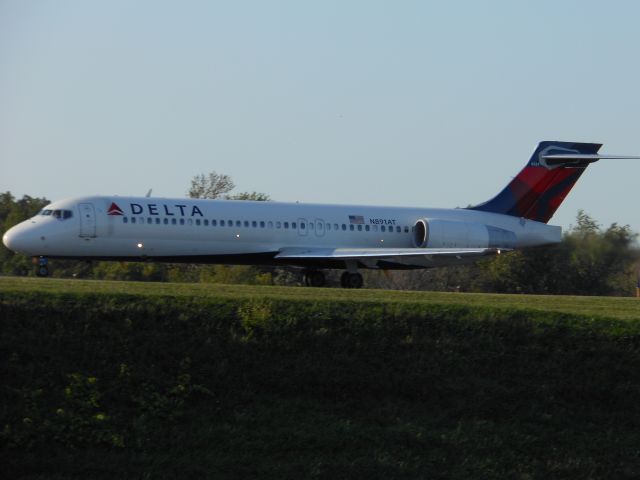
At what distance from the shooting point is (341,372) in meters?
17.4

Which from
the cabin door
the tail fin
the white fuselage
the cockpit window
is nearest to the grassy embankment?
the cabin door

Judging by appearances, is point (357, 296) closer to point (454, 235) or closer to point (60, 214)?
point (60, 214)

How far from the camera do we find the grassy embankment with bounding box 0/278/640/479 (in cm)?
1559

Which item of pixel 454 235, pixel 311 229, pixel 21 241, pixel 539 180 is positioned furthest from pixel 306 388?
pixel 539 180

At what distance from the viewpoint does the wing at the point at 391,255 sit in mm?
34406

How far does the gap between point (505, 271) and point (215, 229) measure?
2257 cm

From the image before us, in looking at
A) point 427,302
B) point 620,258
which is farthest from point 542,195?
point 427,302

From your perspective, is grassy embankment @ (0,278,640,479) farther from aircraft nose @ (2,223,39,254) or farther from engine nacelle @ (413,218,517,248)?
engine nacelle @ (413,218,517,248)

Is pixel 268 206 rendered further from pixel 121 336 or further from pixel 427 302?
pixel 121 336

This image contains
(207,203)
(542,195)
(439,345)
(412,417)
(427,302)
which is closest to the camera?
(412,417)

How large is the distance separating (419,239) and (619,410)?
20.8 m

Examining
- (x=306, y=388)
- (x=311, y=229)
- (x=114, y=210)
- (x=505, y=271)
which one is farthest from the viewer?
(x=505, y=271)

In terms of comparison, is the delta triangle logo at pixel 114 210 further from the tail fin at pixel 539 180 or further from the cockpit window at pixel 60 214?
the tail fin at pixel 539 180

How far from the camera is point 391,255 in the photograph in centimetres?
3431
